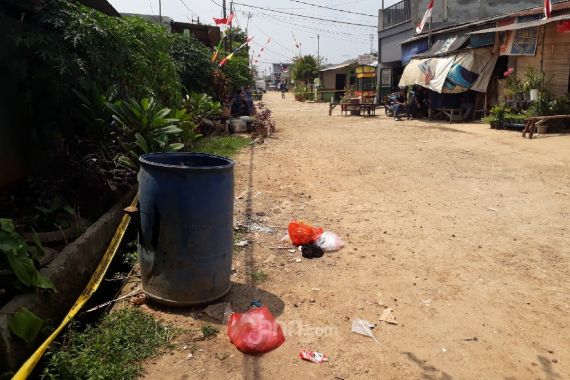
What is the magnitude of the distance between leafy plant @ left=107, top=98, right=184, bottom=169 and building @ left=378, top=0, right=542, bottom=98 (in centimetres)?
1815

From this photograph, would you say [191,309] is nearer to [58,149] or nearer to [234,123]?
[58,149]

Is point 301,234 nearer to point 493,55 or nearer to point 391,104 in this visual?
point 493,55

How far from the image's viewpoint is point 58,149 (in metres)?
4.50

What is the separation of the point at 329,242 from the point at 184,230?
183 centimetres

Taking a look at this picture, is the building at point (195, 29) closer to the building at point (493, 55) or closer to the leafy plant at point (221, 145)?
the leafy plant at point (221, 145)

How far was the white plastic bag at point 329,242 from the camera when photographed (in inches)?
177

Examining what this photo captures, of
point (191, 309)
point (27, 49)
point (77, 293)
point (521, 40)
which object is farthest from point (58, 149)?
point (521, 40)

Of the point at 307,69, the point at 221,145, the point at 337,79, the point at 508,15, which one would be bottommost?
the point at 221,145

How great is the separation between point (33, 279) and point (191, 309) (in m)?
1.04

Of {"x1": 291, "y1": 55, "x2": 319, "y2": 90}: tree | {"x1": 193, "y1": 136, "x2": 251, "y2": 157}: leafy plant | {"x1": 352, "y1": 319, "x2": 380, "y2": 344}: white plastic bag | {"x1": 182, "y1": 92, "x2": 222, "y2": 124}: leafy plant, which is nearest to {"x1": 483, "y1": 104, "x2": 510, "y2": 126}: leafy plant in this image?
{"x1": 193, "y1": 136, "x2": 251, "y2": 157}: leafy plant

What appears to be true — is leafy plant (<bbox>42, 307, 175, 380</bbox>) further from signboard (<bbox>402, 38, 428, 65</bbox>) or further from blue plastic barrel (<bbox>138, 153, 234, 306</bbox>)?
signboard (<bbox>402, 38, 428, 65</bbox>)

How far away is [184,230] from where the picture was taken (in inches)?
123

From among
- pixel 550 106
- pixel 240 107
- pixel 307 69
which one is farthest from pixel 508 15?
pixel 307 69

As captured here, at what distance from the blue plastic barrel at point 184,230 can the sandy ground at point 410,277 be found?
187mm
